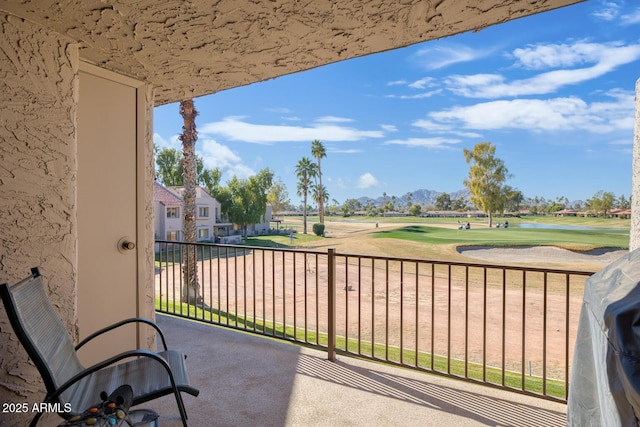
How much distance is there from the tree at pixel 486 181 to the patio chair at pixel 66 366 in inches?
920

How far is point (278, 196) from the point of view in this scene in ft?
109

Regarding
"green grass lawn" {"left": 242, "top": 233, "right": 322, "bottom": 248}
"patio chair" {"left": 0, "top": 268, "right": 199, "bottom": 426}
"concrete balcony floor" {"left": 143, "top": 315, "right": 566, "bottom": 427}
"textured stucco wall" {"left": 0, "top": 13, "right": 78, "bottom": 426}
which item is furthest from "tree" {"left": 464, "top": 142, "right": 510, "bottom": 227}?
"patio chair" {"left": 0, "top": 268, "right": 199, "bottom": 426}

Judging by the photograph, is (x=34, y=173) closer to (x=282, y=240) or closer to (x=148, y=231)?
(x=148, y=231)

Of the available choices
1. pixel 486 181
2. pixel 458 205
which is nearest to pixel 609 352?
pixel 486 181

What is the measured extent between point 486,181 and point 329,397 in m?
23.1

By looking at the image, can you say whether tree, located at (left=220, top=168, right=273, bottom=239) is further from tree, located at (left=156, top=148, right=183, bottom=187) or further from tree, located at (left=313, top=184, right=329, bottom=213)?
tree, located at (left=313, top=184, right=329, bottom=213)

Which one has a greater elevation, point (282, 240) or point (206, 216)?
point (206, 216)

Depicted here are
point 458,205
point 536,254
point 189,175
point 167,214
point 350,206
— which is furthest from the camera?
point 350,206

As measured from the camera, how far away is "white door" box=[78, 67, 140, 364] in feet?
7.55

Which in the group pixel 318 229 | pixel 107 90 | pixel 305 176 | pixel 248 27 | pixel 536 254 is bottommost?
pixel 536 254

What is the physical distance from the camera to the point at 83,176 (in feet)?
7.55

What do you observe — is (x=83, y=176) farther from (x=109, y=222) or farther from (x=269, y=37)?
(x=269, y=37)

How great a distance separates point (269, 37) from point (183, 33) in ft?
1.53

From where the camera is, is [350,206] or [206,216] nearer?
[206,216]
